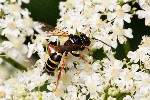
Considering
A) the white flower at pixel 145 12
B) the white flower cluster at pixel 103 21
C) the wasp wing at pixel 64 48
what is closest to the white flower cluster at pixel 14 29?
the white flower cluster at pixel 103 21

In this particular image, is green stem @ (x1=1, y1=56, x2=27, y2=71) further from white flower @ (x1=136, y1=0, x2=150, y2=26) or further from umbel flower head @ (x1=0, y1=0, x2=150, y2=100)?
white flower @ (x1=136, y1=0, x2=150, y2=26)

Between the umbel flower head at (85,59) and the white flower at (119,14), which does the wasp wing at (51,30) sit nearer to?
the umbel flower head at (85,59)

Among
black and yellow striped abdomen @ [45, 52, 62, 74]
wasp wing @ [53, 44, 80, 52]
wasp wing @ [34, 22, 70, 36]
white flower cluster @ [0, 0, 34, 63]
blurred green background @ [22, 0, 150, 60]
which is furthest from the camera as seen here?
blurred green background @ [22, 0, 150, 60]

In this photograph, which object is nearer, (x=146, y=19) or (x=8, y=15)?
(x=146, y=19)

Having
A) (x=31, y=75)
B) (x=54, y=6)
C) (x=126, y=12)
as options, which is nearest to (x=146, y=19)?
(x=126, y=12)

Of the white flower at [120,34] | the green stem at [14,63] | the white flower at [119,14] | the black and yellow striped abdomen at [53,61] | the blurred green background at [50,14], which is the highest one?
the blurred green background at [50,14]

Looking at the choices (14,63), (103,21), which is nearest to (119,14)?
(103,21)

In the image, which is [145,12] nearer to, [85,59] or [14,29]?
[85,59]

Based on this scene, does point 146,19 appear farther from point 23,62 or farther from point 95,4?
point 23,62

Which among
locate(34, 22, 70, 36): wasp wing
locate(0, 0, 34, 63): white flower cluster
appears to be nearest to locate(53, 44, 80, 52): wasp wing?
locate(34, 22, 70, 36): wasp wing
